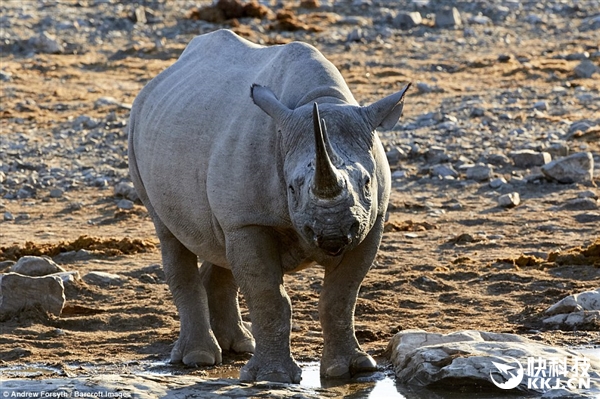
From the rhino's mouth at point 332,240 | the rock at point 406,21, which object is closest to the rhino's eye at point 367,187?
the rhino's mouth at point 332,240

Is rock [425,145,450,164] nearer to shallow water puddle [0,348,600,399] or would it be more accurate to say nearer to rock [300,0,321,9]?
shallow water puddle [0,348,600,399]

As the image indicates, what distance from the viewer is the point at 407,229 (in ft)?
38.8

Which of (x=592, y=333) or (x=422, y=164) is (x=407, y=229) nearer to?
(x=422, y=164)

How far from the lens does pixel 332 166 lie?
5879 millimetres

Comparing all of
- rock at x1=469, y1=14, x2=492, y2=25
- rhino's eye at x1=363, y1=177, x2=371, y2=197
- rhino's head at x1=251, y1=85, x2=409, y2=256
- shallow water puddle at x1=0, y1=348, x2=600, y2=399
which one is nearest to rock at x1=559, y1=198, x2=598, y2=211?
shallow water puddle at x1=0, y1=348, x2=600, y2=399

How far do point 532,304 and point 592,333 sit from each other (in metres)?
0.92

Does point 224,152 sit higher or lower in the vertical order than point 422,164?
higher

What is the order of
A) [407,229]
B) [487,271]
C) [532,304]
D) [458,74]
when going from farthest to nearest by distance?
[458,74] → [407,229] → [487,271] → [532,304]

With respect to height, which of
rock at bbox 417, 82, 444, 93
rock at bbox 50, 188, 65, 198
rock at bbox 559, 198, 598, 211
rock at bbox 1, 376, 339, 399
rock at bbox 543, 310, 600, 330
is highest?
rock at bbox 1, 376, 339, 399

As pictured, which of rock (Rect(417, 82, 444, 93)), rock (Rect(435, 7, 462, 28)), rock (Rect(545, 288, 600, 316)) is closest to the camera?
rock (Rect(545, 288, 600, 316))

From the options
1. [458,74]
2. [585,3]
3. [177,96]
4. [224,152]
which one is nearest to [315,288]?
[177,96]

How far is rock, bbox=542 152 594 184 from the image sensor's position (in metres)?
13.1

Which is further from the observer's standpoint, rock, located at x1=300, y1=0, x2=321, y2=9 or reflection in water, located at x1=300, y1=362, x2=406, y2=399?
rock, located at x1=300, y1=0, x2=321, y2=9

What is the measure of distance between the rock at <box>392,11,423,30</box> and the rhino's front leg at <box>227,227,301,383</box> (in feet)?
57.6
